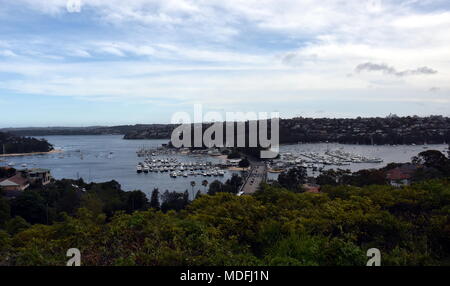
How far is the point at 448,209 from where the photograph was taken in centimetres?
347

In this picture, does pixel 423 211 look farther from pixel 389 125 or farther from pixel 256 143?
pixel 389 125

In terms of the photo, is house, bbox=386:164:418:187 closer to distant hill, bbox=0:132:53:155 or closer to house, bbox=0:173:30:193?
house, bbox=0:173:30:193

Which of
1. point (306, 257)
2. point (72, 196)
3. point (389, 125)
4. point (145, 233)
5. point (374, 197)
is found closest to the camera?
point (306, 257)

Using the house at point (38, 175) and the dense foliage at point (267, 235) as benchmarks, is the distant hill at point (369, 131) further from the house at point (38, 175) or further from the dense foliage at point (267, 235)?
the dense foliage at point (267, 235)

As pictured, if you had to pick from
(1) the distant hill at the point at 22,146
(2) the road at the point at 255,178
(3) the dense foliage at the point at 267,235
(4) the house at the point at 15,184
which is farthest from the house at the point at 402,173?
(1) the distant hill at the point at 22,146

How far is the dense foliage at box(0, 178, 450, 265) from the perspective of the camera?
2.41 m

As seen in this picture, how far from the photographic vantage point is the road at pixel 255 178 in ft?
46.9

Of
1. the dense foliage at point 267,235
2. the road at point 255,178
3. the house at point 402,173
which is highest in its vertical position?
the dense foliage at point 267,235

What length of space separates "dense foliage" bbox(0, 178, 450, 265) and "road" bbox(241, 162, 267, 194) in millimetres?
7846

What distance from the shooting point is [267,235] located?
3.15m

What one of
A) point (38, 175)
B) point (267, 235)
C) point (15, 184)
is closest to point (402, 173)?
point (267, 235)

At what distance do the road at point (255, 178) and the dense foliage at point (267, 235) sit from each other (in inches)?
309
